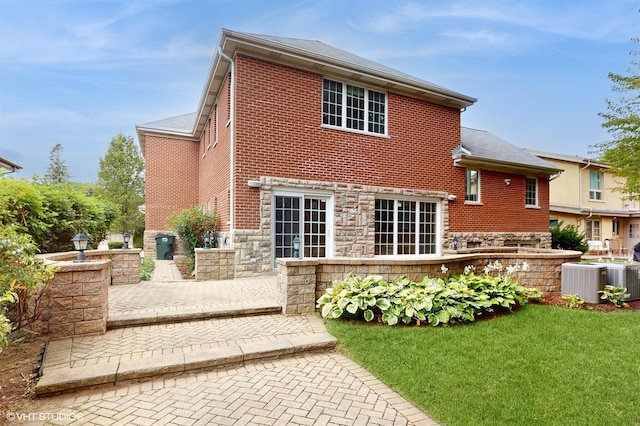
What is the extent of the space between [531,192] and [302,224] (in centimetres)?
1167

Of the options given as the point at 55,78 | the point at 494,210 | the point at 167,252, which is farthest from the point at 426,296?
the point at 55,78

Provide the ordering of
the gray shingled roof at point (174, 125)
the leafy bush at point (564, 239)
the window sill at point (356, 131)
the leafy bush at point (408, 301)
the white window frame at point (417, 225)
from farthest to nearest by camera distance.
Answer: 1. the leafy bush at point (564, 239)
2. the gray shingled roof at point (174, 125)
3. the white window frame at point (417, 225)
4. the window sill at point (356, 131)
5. the leafy bush at point (408, 301)

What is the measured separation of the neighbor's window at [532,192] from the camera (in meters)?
15.1

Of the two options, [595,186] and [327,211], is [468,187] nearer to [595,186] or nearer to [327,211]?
[327,211]

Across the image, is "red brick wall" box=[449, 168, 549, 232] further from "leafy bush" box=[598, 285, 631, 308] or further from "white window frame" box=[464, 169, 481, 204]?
"leafy bush" box=[598, 285, 631, 308]

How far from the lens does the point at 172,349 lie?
13.3 feet

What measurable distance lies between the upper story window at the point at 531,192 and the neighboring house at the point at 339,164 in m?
0.44

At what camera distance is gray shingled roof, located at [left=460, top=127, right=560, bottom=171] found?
44.4 feet

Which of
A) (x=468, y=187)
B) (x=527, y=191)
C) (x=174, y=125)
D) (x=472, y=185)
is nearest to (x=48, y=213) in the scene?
(x=174, y=125)

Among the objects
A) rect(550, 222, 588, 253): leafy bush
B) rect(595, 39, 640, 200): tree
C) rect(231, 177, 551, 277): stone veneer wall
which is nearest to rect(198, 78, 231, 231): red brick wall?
rect(231, 177, 551, 277): stone veneer wall

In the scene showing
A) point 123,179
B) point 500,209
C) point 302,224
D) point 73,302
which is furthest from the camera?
point 123,179

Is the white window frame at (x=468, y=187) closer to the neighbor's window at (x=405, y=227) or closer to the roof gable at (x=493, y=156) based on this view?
the roof gable at (x=493, y=156)

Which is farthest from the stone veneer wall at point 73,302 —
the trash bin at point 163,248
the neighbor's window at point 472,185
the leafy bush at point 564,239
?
the leafy bush at point 564,239

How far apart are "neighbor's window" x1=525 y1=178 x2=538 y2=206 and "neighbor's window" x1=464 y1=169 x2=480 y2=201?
3.38 meters
